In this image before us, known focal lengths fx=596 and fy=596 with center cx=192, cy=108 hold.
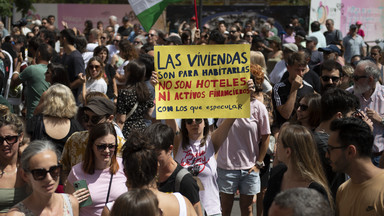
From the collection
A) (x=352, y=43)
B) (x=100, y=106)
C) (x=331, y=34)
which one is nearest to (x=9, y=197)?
(x=100, y=106)

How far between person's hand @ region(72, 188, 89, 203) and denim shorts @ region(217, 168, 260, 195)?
241cm

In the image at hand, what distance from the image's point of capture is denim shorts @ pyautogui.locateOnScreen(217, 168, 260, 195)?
6367 millimetres

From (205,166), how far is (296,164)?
4.79 feet

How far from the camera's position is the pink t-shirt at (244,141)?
636cm

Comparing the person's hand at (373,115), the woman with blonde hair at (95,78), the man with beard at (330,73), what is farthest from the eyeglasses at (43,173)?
the woman with blonde hair at (95,78)

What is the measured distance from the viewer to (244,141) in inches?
252

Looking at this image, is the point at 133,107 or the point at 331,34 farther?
the point at 331,34

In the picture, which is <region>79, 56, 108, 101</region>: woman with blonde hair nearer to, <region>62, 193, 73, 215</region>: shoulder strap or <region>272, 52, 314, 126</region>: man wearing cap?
<region>272, 52, 314, 126</region>: man wearing cap

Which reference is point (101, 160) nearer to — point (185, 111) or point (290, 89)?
point (185, 111)

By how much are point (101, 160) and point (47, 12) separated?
2554cm

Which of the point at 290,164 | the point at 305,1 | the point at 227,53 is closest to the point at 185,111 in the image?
the point at 227,53

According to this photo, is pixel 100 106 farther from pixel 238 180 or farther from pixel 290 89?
pixel 290 89

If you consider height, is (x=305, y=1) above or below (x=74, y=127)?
above

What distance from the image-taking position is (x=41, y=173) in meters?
3.91
